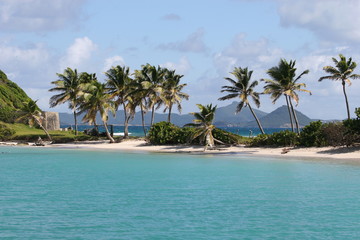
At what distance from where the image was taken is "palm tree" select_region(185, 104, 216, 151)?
138ft

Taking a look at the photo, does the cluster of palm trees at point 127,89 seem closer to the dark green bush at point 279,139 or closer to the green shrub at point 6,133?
the green shrub at point 6,133

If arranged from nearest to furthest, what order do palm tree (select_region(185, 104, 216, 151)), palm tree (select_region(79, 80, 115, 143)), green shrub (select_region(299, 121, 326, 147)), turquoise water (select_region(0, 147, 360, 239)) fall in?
turquoise water (select_region(0, 147, 360, 239)), green shrub (select_region(299, 121, 326, 147)), palm tree (select_region(185, 104, 216, 151)), palm tree (select_region(79, 80, 115, 143))

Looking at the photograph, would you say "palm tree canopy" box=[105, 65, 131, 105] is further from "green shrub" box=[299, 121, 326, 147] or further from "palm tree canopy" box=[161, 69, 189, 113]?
"green shrub" box=[299, 121, 326, 147]

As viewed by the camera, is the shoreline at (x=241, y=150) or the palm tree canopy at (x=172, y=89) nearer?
the shoreline at (x=241, y=150)

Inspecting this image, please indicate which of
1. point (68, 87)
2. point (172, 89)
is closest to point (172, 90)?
point (172, 89)

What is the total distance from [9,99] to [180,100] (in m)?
41.5

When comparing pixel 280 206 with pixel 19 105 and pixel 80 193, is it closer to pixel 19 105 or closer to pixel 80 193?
pixel 80 193

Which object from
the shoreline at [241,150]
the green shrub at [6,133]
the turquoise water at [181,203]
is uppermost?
the green shrub at [6,133]

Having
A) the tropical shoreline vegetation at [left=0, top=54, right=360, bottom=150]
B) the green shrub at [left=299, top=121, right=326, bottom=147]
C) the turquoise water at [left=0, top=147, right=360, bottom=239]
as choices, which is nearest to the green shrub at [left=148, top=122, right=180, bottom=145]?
the tropical shoreline vegetation at [left=0, top=54, right=360, bottom=150]

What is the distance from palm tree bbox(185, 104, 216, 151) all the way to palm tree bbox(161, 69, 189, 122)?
15.3 meters

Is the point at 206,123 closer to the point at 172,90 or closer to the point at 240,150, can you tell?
the point at 240,150

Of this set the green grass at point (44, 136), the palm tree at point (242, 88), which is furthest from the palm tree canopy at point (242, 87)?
the green grass at point (44, 136)

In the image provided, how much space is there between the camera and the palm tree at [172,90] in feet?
192

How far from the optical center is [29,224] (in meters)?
14.1
